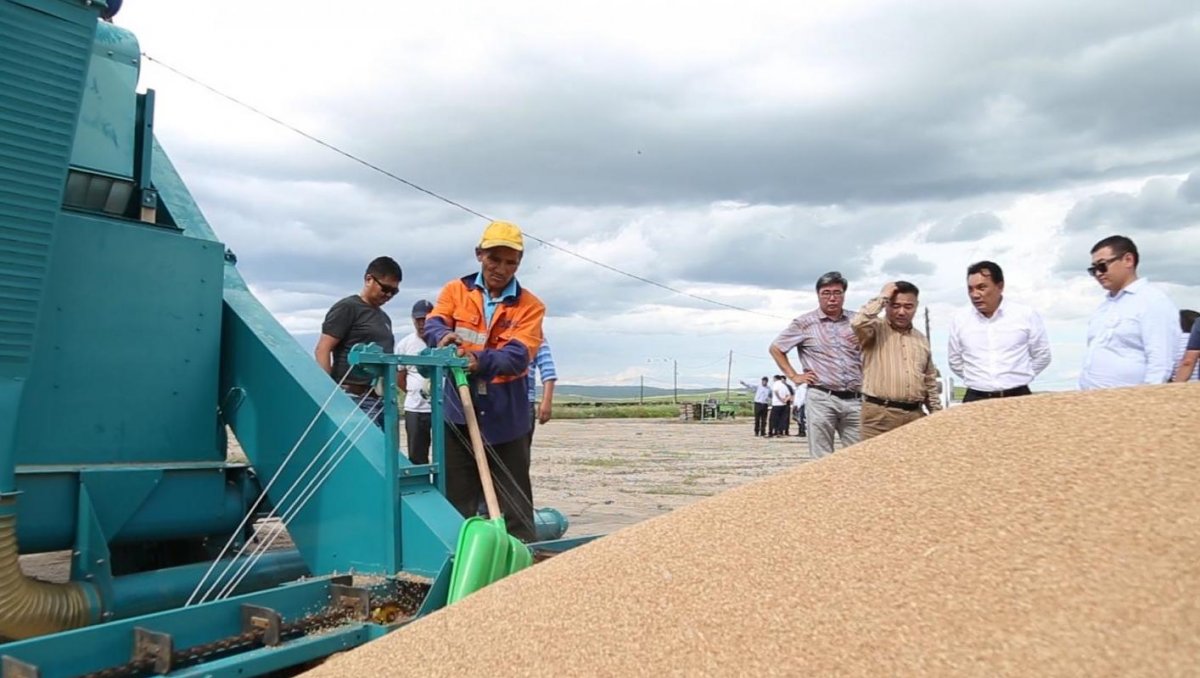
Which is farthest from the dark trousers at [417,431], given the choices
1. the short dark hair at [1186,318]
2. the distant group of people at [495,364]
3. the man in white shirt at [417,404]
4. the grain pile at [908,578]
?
the short dark hair at [1186,318]

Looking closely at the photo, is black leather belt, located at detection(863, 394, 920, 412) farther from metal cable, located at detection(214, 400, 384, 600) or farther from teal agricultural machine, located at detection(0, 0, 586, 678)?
metal cable, located at detection(214, 400, 384, 600)

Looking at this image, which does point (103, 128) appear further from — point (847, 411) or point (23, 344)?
point (847, 411)

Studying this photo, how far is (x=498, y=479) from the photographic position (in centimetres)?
387

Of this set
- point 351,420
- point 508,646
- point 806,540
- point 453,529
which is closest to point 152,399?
point 351,420

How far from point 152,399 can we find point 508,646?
5.43ft

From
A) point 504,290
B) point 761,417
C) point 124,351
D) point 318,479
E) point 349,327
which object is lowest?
point 761,417

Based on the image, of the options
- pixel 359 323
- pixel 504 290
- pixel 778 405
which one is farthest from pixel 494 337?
pixel 778 405

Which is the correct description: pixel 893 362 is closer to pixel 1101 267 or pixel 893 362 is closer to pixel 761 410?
pixel 1101 267

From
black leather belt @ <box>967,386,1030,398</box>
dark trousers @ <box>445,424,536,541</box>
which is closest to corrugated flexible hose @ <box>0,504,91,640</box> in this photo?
dark trousers @ <box>445,424,536,541</box>

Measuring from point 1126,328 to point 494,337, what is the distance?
10.5ft

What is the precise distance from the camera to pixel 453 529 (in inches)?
107

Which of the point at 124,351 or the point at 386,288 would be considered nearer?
the point at 124,351

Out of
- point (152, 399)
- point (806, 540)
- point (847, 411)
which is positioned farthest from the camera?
point (847, 411)

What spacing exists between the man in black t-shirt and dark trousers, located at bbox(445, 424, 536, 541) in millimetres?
921
